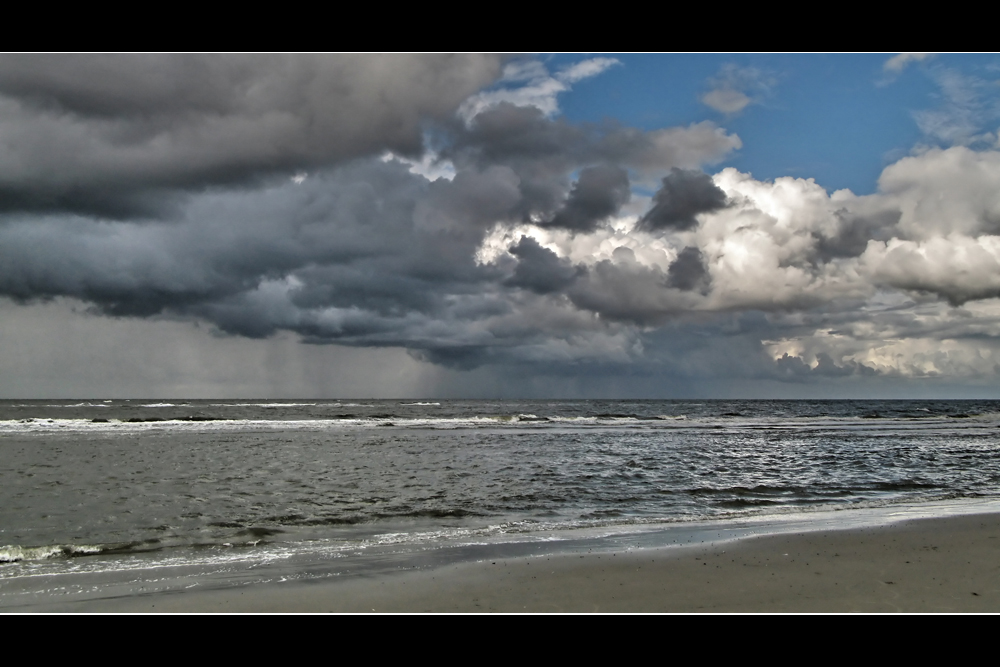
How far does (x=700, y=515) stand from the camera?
12242mm

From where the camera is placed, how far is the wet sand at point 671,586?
6457 mm

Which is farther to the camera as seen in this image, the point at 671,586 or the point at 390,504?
the point at 390,504

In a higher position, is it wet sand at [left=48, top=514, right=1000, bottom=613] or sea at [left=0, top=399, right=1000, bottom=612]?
wet sand at [left=48, top=514, right=1000, bottom=613]

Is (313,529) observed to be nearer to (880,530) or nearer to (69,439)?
(880,530)

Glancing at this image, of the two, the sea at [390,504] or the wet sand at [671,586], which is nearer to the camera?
the wet sand at [671,586]

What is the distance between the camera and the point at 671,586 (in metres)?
7.11

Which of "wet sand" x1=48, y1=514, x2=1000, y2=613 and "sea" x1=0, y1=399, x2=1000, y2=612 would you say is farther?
"sea" x1=0, y1=399, x2=1000, y2=612

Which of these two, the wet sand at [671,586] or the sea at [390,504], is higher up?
the wet sand at [671,586]

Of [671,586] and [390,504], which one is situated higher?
[671,586]

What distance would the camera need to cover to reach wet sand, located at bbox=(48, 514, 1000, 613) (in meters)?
6.46

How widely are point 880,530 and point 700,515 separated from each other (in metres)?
3.15
